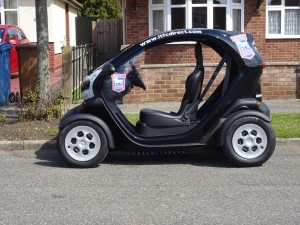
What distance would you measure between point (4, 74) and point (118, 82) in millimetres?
5575

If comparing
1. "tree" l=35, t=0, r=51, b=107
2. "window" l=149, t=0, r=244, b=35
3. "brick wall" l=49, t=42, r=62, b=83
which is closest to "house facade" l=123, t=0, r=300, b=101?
"window" l=149, t=0, r=244, b=35

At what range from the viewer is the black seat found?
6.99 metres

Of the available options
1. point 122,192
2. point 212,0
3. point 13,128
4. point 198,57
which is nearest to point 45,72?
point 13,128

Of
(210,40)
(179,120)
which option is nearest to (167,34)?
(210,40)

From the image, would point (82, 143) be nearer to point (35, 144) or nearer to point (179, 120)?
point (179, 120)

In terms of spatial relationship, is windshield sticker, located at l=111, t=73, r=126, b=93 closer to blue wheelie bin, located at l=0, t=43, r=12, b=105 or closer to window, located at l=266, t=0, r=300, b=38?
blue wheelie bin, located at l=0, t=43, r=12, b=105

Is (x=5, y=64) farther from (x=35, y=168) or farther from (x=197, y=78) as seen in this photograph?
(x=197, y=78)

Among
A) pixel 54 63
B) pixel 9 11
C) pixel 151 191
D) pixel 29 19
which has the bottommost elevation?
pixel 151 191

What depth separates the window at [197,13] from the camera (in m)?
14.8

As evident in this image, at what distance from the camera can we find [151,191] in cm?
585

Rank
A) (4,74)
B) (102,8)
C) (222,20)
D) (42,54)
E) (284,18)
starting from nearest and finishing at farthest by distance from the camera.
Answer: (42,54)
(4,74)
(222,20)
(284,18)
(102,8)

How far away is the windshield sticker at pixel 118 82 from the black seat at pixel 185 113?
461 millimetres

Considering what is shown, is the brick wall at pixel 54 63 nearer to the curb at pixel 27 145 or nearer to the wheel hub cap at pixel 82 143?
the curb at pixel 27 145

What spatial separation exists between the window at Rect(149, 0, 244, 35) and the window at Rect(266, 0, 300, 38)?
39.2 inches
